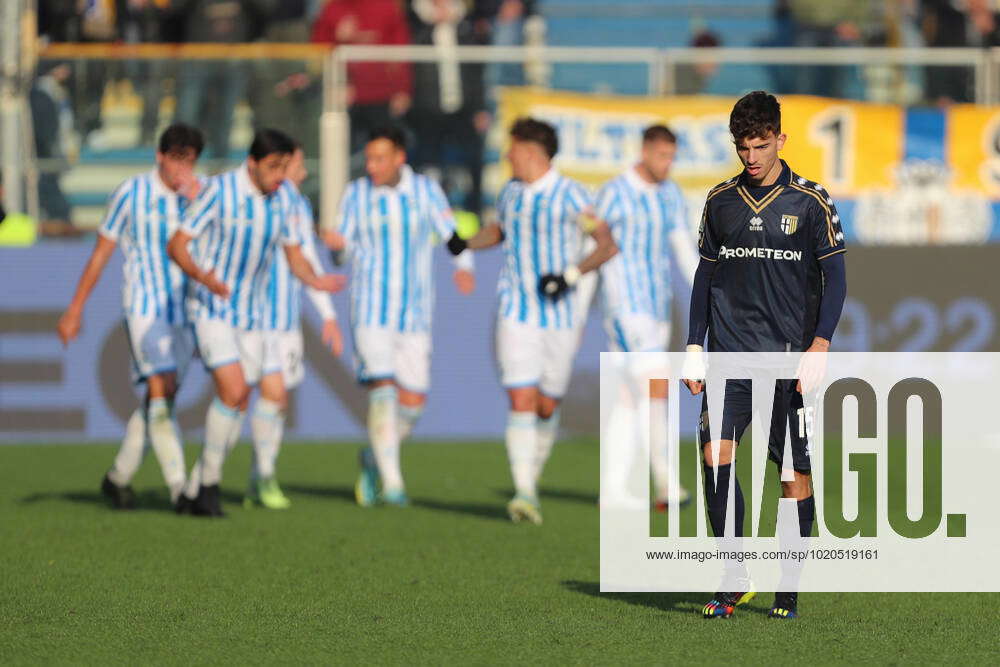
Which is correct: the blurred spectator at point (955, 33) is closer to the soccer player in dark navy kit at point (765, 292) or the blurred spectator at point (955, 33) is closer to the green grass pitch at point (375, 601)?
the green grass pitch at point (375, 601)

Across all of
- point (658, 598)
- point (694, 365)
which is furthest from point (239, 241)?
point (694, 365)

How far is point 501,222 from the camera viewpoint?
1049 centimetres

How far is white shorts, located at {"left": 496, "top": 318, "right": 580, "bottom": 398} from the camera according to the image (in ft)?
33.9

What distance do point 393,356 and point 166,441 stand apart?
153 cm

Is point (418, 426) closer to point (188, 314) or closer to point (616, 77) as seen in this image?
point (616, 77)

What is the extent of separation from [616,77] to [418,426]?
3.39 metres

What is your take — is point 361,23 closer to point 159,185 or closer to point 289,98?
point 289,98

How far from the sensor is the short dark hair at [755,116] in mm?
6691

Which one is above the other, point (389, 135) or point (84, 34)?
point (84, 34)

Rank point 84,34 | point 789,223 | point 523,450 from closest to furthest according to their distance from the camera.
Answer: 1. point 789,223
2. point 523,450
3. point 84,34

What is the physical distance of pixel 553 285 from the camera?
33.4 ft

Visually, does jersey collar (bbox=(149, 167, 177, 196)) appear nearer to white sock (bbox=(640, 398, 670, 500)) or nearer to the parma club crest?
white sock (bbox=(640, 398, 670, 500))

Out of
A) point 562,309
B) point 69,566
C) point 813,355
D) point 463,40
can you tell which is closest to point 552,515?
point 562,309

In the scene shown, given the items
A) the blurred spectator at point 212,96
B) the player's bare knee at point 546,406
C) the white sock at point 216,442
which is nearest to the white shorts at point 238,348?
the white sock at point 216,442
